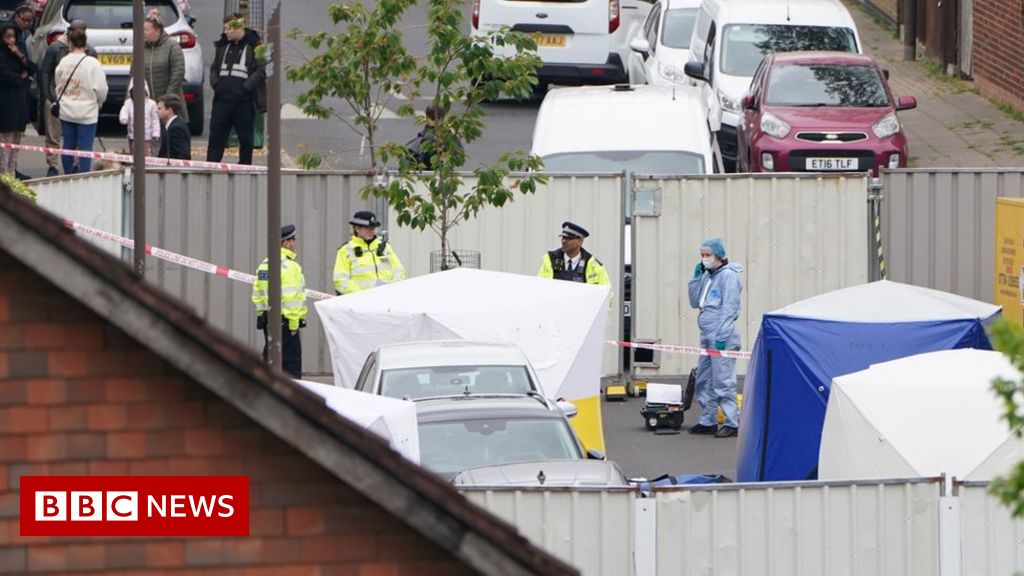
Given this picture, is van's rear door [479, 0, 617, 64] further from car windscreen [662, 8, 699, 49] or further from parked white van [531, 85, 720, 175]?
parked white van [531, 85, 720, 175]

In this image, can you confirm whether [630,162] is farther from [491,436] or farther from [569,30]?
[569,30]

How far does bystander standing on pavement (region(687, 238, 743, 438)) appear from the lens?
15070mm

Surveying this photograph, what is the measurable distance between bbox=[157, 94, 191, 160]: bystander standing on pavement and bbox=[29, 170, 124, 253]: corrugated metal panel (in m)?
1.95

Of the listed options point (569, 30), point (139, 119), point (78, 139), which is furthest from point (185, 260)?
point (569, 30)

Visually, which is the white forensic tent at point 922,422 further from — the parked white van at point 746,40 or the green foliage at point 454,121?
the parked white van at point 746,40

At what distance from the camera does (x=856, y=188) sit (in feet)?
56.3

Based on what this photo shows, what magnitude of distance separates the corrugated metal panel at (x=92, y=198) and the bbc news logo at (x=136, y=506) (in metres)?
12.0

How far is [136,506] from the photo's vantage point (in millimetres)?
5426

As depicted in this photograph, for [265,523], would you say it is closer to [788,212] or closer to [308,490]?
[308,490]

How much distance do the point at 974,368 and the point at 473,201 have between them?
575cm

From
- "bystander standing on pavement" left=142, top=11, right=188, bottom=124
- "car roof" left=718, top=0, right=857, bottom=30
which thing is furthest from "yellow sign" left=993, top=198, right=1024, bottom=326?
"bystander standing on pavement" left=142, top=11, right=188, bottom=124

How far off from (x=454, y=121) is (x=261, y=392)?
421 inches

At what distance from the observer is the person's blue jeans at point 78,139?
67.1ft

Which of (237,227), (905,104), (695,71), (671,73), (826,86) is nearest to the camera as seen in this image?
(237,227)
